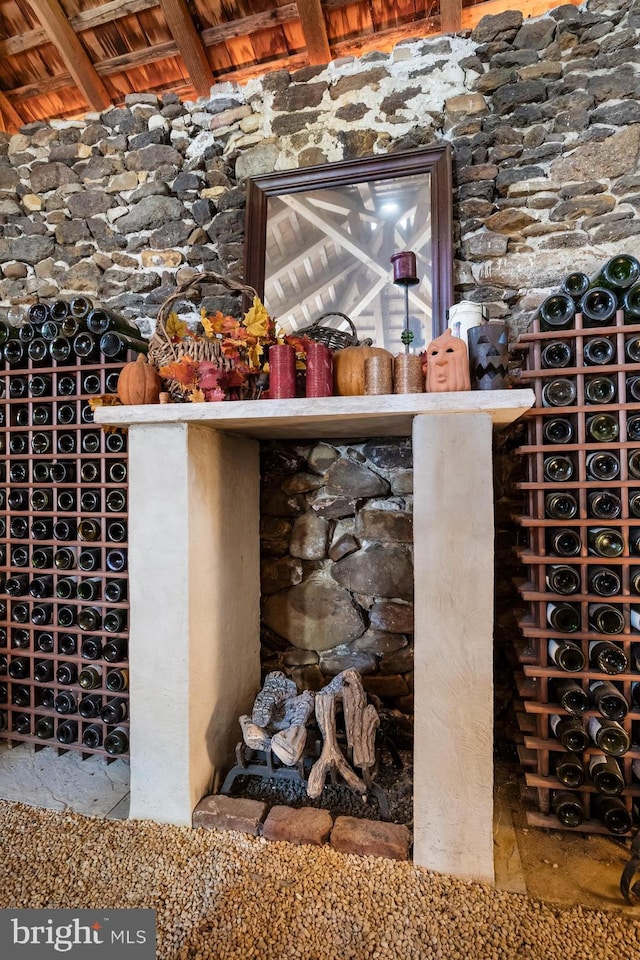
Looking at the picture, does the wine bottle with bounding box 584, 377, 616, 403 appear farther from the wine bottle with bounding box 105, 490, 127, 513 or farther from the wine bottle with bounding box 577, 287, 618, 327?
the wine bottle with bounding box 105, 490, 127, 513

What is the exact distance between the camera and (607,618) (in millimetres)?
1379

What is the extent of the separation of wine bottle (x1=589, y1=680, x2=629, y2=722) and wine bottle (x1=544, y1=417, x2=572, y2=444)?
0.76 metres

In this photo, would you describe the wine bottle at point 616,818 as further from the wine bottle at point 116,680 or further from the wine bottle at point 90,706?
the wine bottle at point 90,706

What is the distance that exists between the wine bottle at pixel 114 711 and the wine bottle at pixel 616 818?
1717 mm

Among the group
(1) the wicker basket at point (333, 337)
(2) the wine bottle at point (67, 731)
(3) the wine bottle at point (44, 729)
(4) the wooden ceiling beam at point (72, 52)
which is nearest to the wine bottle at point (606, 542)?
(1) the wicker basket at point (333, 337)

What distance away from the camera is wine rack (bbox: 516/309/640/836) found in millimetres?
1380

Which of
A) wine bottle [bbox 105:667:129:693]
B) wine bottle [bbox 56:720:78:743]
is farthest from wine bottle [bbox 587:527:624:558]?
wine bottle [bbox 56:720:78:743]

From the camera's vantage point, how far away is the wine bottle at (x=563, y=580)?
1.40 meters

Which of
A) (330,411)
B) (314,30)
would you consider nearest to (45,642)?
(330,411)

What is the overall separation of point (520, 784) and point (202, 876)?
3.68 ft

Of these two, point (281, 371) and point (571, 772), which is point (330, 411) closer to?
point (281, 371)

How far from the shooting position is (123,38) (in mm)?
2137

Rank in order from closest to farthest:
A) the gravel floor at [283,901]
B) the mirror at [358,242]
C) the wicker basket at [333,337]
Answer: the gravel floor at [283,901]
the wicker basket at [333,337]
the mirror at [358,242]

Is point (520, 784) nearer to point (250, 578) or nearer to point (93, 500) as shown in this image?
point (250, 578)
